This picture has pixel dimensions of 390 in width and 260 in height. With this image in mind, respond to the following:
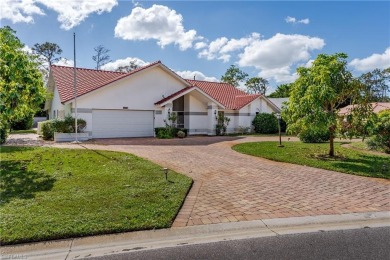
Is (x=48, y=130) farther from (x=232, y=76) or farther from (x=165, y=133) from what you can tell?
(x=232, y=76)

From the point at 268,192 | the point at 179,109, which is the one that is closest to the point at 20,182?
the point at 268,192

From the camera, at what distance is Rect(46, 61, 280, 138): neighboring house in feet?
64.3

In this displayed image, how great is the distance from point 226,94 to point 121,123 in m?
12.7

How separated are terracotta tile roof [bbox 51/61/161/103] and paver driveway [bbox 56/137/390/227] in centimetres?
1139

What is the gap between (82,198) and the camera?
5973 mm

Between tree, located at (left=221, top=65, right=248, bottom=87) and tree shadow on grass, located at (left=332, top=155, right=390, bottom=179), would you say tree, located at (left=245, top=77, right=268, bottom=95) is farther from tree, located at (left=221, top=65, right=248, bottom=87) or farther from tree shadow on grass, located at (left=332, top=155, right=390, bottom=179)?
tree shadow on grass, located at (left=332, top=155, right=390, bottom=179)

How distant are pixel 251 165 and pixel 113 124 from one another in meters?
12.7

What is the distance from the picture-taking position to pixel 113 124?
2031cm

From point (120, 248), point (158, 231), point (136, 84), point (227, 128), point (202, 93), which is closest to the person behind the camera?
point (120, 248)

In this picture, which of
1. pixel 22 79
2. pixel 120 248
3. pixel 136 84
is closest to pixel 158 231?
pixel 120 248

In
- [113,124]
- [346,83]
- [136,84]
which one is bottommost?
[113,124]

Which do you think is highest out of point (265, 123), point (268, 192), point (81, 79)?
point (81, 79)

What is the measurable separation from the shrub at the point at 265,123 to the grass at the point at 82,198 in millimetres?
19454

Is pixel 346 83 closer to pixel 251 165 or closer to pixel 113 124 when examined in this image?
pixel 251 165
